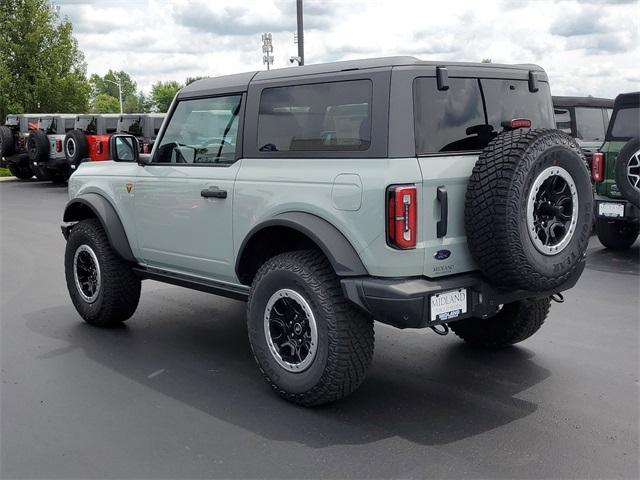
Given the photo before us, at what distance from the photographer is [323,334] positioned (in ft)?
13.6

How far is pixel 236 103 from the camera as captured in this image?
496cm

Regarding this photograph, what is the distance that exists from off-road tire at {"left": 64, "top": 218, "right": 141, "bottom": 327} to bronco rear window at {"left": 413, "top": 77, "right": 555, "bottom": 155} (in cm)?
293

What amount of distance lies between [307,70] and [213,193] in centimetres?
101

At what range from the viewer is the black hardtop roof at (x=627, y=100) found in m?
9.07

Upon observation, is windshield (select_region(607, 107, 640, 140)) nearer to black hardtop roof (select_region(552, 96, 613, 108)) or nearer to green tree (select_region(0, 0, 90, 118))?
black hardtop roof (select_region(552, 96, 613, 108))

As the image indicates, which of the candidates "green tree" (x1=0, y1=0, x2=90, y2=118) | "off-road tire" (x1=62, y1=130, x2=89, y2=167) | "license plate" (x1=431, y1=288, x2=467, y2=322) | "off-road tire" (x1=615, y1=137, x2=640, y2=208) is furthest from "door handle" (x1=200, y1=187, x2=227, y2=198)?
"green tree" (x1=0, y1=0, x2=90, y2=118)

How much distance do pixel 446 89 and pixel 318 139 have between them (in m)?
0.78

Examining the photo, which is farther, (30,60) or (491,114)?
(30,60)

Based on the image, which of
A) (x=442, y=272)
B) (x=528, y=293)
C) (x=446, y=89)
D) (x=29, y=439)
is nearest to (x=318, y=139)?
(x=446, y=89)

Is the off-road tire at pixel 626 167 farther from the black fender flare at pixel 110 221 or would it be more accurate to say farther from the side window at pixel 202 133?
the black fender flare at pixel 110 221

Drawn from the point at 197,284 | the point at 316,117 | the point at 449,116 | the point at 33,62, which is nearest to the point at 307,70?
the point at 316,117

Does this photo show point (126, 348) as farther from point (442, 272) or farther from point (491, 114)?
point (491, 114)

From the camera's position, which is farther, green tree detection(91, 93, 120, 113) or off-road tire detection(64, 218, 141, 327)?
green tree detection(91, 93, 120, 113)

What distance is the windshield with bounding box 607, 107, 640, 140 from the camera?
355 inches
